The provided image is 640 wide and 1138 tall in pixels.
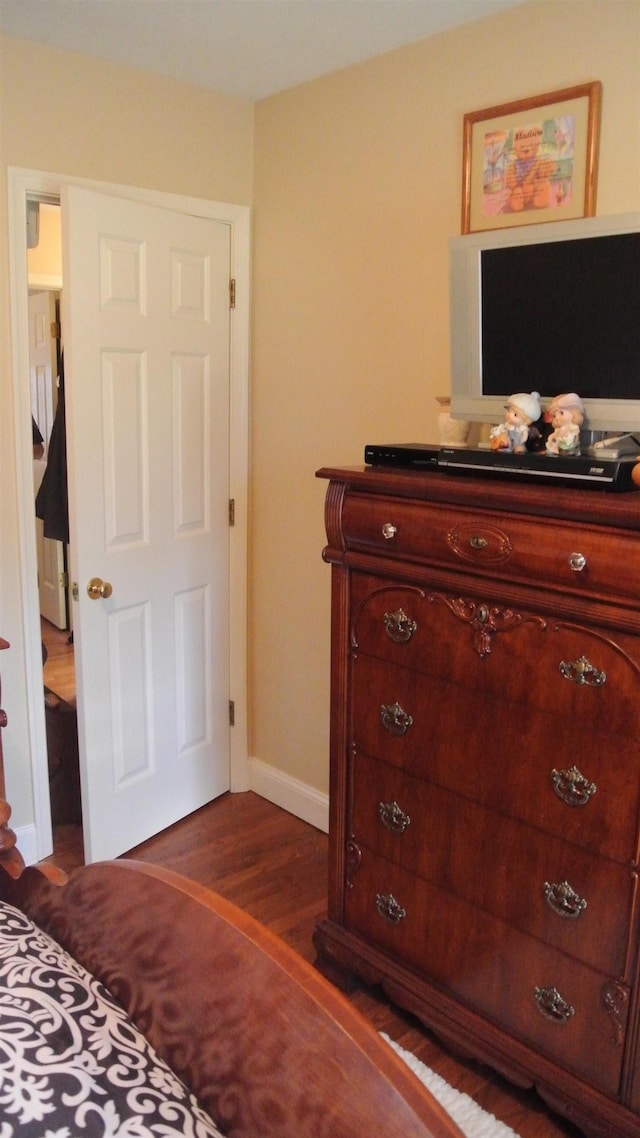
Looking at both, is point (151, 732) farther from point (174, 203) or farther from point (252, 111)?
point (252, 111)

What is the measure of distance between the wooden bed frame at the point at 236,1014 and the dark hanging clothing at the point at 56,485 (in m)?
1.91

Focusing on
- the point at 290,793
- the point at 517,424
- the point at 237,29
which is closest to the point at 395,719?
the point at 517,424

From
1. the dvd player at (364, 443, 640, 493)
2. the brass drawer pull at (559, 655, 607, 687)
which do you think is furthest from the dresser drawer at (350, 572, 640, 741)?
the dvd player at (364, 443, 640, 493)

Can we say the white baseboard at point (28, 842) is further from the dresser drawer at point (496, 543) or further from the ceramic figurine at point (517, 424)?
the ceramic figurine at point (517, 424)

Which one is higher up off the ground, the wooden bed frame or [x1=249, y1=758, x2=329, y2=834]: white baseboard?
the wooden bed frame

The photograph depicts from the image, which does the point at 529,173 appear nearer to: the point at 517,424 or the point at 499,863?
the point at 517,424

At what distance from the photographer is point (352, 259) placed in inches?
101

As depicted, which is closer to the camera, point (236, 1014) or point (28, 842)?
point (236, 1014)

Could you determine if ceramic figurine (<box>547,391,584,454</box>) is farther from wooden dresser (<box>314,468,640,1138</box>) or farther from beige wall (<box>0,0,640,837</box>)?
beige wall (<box>0,0,640,837</box>)

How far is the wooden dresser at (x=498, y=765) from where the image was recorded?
1547 mm

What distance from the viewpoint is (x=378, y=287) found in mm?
2492

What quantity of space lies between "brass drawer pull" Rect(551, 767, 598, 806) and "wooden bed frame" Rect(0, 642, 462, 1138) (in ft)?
2.67

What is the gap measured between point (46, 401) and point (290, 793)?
297 centimetres

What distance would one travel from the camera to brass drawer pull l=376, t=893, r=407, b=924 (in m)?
2.00
